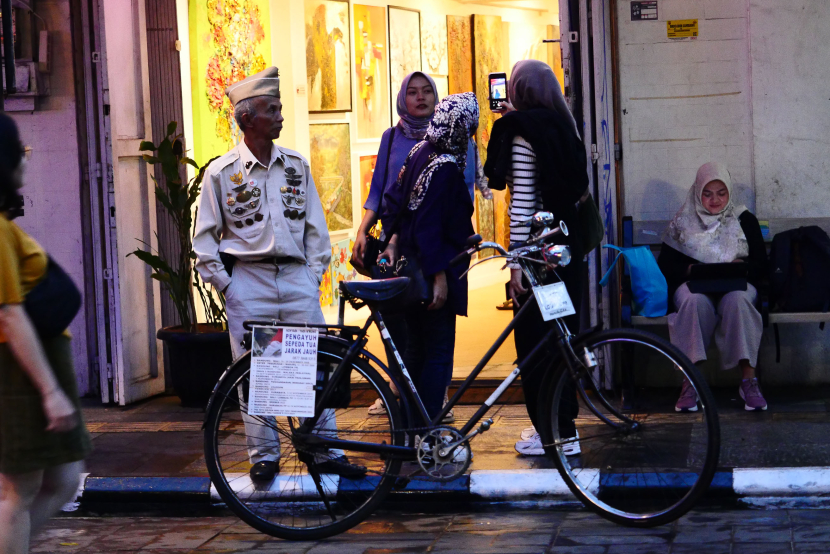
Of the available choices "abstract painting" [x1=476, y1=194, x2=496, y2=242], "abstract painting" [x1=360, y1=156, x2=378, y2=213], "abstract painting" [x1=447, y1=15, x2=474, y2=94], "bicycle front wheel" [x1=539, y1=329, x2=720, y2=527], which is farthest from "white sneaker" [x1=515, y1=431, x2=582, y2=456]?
"abstract painting" [x1=447, y1=15, x2=474, y2=94]

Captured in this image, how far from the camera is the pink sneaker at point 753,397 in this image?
21.1 feet

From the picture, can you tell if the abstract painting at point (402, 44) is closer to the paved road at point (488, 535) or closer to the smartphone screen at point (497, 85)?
the smartphone screen at point (497, 85)

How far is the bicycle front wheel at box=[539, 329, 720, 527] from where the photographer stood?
4.46m

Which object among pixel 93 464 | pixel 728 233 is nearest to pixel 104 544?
pixel 93 464

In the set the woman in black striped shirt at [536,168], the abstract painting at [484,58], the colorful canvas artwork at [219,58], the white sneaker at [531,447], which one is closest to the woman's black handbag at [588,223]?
the woman in black striped shirt at [536,168]

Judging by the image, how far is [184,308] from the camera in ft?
23.8

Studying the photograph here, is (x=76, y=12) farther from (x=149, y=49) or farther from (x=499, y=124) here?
(x=499, y=124)

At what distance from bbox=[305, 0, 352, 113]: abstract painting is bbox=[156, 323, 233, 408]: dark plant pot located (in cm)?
317

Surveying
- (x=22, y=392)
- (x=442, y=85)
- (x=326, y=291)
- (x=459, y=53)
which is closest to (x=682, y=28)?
(x=326, y=291)

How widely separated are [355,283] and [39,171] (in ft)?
12.4

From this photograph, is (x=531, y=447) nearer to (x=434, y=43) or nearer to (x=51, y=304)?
(x=51, y=304)

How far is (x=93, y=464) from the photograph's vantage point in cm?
600

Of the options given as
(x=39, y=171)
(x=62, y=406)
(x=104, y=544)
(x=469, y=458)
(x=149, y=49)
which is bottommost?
(x=104, y=544)

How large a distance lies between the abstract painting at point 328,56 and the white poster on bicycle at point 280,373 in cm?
523
